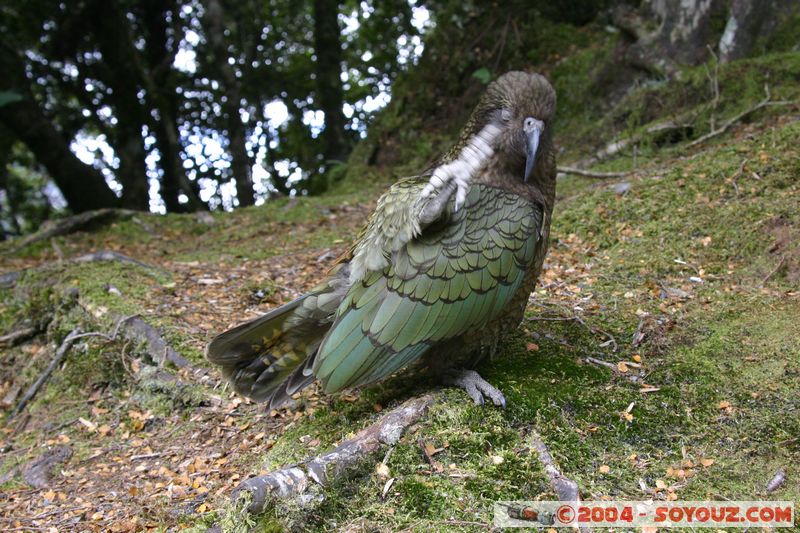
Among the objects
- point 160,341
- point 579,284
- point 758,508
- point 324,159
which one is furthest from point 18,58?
point 758,508

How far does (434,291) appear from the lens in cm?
392

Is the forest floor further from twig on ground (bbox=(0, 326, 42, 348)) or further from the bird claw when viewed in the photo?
the bird claw

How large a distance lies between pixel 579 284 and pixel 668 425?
6.82ft

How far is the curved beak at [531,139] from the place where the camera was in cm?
404

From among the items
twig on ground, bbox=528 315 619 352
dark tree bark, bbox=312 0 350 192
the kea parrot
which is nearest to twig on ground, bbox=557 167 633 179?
twig on ground, bbox=528 315 619 352

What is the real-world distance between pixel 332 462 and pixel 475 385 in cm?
97

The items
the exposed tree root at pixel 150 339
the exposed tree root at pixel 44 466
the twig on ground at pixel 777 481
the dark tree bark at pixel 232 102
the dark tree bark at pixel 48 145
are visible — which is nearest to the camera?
the twig on ground at pixel 777 481

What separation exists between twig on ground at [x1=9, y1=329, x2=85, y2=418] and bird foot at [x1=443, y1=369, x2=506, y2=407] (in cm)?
360

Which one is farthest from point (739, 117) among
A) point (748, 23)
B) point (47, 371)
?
point (47, 371)

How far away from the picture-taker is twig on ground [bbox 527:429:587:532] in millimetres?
3273

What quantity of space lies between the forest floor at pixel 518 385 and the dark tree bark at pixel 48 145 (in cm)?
547

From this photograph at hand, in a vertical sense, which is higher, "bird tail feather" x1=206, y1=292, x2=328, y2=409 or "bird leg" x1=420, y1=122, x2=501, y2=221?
"bird leg" x1=420, y1=122, x2=501, y2=221

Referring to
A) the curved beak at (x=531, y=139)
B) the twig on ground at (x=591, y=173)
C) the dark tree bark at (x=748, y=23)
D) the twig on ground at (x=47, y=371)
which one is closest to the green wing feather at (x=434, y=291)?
the curved beak at (x=531, y=139)

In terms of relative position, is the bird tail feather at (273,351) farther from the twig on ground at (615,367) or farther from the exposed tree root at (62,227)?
the exposed tree root at (62,227)
